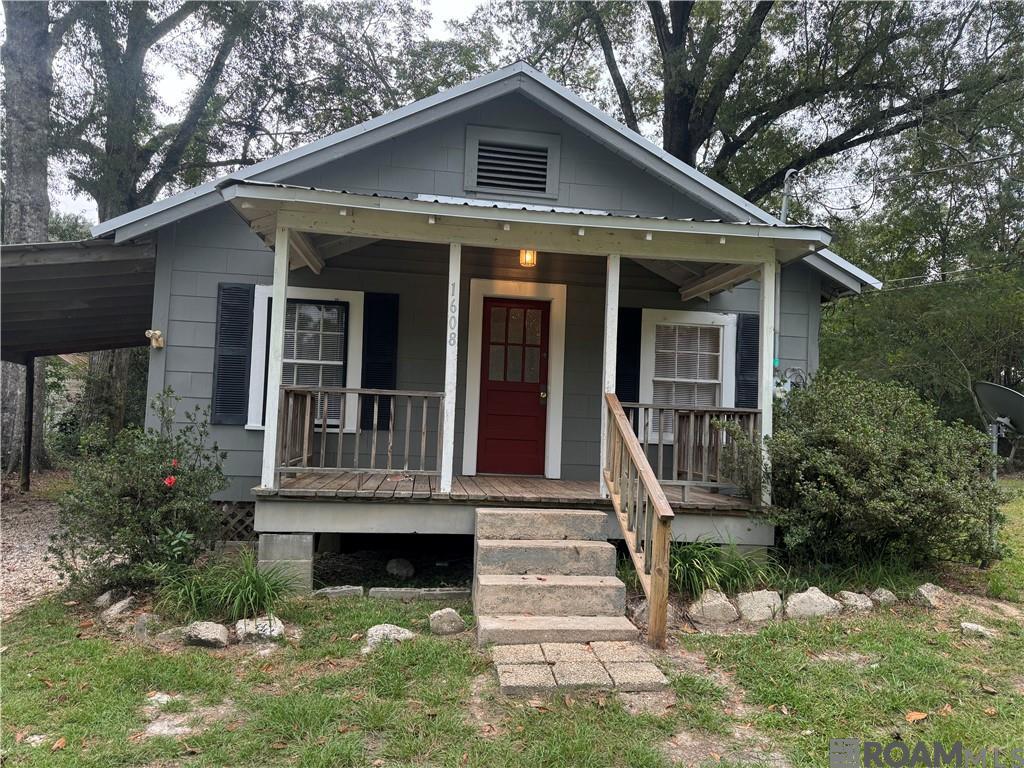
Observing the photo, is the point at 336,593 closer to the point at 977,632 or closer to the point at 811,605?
the point at 811,605

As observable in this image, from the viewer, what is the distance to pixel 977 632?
13.9 ft

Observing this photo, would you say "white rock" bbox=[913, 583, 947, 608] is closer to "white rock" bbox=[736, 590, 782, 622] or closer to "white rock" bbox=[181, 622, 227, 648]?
"white rock" bbox=[736, 590, 782, 622]

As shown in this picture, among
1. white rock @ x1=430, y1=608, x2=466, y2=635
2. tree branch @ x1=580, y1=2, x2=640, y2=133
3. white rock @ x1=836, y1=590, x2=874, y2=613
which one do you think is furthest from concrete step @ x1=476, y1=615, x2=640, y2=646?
tree branch @ x1=580, y1=2, x2=640, y2=133

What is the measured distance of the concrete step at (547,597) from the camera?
13.6ft

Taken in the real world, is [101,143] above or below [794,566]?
above

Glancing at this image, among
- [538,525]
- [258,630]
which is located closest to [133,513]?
[258,630]

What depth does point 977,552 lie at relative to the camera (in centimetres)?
505

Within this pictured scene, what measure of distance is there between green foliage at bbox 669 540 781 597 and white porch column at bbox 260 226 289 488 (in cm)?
309

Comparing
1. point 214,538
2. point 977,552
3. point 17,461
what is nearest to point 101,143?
point 17,461

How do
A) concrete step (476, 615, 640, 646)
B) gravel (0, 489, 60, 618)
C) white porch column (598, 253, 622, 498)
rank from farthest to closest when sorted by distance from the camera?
white porch column (598, 253, 622, 498), gravel (0, 489, 60, 618), concrete step (476, 615, 640, 646)

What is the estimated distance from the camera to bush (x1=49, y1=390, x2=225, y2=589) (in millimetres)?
4512

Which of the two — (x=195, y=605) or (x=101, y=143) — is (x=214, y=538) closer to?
(x=195, y=605)

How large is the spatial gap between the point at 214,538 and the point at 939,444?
556cm

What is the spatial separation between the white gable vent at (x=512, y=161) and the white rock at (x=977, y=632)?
507 centimetres
